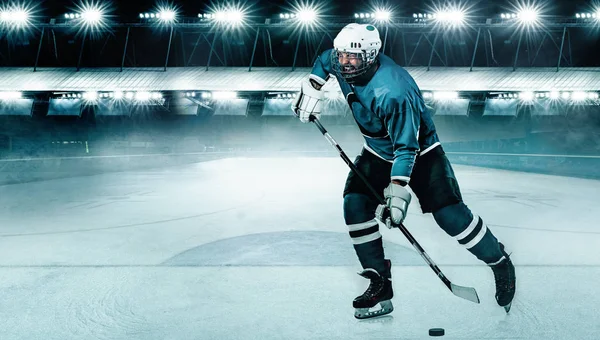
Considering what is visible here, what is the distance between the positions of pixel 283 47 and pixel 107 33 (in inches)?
537

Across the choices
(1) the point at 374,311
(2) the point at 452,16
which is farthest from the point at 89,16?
(1) the point at 374,311

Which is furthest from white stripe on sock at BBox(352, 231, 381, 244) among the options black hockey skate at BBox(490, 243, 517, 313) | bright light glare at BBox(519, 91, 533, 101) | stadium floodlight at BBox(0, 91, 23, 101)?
stadium floodlight at BBox(0, 91, 23, 101)

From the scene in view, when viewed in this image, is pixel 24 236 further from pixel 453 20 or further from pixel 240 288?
pixel 453 20

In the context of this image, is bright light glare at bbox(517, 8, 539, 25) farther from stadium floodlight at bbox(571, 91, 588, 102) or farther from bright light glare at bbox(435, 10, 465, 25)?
stadium floodlight at bbox(571, 91, 588, 102)

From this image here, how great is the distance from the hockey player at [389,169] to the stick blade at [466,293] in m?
0.16

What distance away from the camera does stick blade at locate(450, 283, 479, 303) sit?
3.06 metres

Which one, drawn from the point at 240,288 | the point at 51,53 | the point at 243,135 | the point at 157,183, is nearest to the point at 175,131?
the point at 243,135

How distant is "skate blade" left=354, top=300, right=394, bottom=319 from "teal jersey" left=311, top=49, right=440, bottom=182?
0.95 metres

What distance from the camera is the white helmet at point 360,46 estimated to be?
9.43ft

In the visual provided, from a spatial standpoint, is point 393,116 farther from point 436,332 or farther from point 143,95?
point 143,95

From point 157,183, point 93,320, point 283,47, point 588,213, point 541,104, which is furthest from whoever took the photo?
point 283,47

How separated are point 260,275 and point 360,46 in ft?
7.25

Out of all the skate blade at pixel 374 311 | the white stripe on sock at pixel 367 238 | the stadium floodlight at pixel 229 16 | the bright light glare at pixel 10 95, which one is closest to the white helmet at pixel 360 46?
the white stripe on sock at pixel 367 238

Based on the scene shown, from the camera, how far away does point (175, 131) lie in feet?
102
